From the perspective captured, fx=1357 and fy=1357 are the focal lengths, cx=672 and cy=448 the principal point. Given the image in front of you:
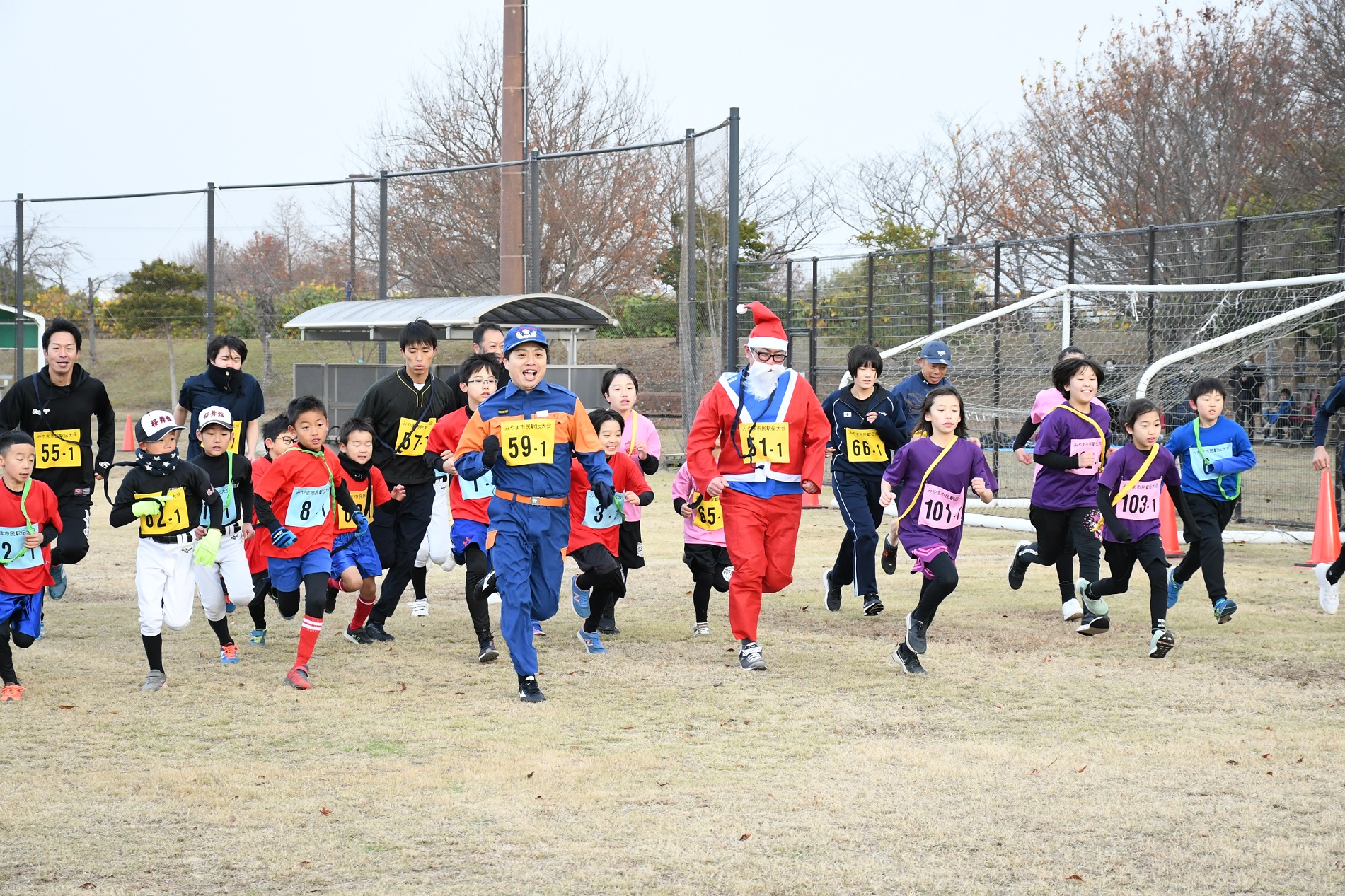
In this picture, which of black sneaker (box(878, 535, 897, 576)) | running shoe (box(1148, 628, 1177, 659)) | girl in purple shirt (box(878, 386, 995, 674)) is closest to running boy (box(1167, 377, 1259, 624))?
running shoe (box(1148, 628, 1177, 659))

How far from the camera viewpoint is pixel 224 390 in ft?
29.0

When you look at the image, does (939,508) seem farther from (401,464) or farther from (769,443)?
(401,464)

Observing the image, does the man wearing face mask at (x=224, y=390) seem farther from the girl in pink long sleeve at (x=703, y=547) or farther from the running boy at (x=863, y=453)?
the running boy at (x=863, y=453)

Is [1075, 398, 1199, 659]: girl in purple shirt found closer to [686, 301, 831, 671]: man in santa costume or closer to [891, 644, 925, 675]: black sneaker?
[891, 644, 925, 675]: black sneaker

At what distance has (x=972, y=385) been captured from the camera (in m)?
18.2

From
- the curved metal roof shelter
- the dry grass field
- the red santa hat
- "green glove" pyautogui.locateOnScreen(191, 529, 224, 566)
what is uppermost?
the curved metal roof shelter

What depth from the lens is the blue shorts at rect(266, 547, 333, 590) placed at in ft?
24.0

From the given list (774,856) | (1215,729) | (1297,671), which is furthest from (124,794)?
(1297,671)

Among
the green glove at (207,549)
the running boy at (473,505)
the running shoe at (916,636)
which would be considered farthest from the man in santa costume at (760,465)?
the green glove at (207,549)

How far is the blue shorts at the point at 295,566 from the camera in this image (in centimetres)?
732

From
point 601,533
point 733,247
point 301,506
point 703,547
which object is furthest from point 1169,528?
point 733,247

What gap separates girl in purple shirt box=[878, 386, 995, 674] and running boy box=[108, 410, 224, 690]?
365cm

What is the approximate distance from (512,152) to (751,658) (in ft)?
54.8

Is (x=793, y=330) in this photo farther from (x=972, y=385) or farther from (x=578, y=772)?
(x=578, y=772)
